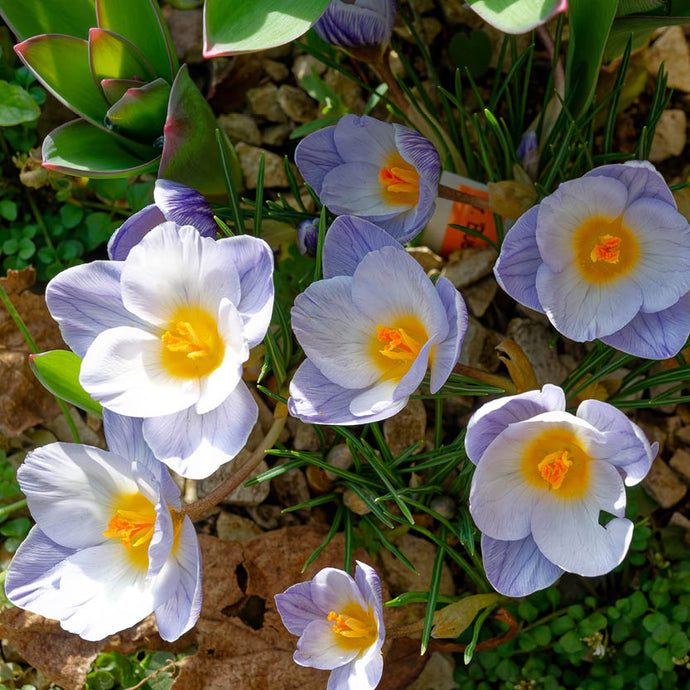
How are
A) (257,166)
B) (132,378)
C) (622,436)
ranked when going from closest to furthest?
(622,436) < (132,378) < (257,166)

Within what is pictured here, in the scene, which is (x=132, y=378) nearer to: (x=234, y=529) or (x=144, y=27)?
(x=234, y=529)

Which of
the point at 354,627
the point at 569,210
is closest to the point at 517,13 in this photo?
the point at 569,210

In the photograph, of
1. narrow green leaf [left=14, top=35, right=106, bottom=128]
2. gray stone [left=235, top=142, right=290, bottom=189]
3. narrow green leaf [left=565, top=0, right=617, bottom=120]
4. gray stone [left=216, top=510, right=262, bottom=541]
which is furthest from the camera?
gray stone [left=235, top=142, right=290, bottom=189]

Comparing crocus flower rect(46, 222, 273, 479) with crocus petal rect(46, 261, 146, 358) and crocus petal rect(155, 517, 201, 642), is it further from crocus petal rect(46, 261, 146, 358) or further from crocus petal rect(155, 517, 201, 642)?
crocus petal rect(155, 517, 201, 642)

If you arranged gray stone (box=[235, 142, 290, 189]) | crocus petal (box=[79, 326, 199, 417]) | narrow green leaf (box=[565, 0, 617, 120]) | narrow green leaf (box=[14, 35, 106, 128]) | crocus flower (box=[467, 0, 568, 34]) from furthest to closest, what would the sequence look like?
gray stone (box=[235, 142, 290, 189]) → narrow green leaf (box=[14, 35, 106, 128]) → narrow green leaf (box=[565, 0, 617, 120]) → crocus petal (box=[79, 326, 199, 417]) → crocus flower (box=[467, 0, 568, 34])

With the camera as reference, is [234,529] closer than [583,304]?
No

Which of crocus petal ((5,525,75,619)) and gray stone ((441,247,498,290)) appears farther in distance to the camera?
gray stone ((441,247,498,290))

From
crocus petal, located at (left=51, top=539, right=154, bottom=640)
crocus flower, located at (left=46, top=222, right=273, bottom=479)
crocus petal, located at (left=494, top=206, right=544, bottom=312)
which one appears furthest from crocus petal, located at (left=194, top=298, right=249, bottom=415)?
crocus petal, located at (left=494, top=206, right=544, bottom=312)

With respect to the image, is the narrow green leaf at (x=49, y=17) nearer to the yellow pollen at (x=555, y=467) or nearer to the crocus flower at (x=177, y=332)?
the crocus flower at (x=177, y=332)
